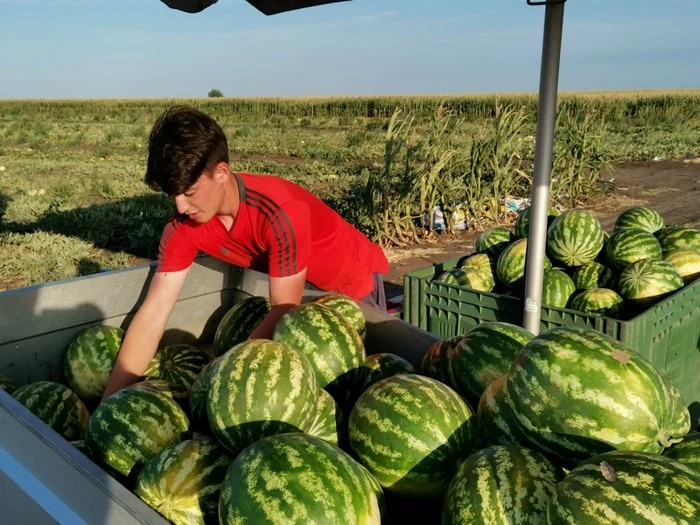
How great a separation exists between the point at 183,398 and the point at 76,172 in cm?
1638

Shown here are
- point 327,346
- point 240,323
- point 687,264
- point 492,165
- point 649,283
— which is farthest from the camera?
point 492,165

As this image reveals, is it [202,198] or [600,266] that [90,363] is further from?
[600,266]

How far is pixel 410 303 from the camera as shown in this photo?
3.80 metres

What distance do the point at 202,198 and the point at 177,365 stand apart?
67 centimetres

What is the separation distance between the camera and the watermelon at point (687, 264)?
3.71 metres

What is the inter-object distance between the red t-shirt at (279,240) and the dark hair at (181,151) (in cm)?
26

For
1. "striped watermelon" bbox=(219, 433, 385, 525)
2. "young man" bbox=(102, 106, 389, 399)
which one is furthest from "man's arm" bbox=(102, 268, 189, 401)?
"striped watermelon" bbox=(219, 433, 385, 525)

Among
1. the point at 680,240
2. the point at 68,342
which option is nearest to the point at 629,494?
the point at 68,342

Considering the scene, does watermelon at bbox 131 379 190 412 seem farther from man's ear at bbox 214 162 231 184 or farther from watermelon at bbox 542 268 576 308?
watermelon at bbox 542 268 576 308

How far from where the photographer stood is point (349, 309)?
2400 mm

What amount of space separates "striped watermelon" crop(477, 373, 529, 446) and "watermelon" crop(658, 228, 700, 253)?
9.49 ft

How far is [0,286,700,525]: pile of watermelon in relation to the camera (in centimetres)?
115

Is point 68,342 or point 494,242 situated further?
point 494,242

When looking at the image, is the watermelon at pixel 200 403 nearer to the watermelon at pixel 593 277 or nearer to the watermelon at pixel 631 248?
the watermelon at pixel 593 277
